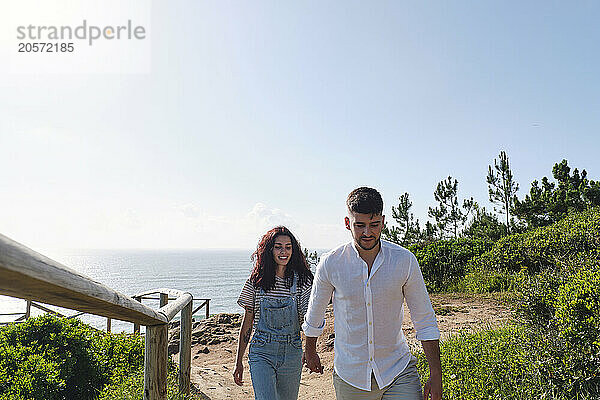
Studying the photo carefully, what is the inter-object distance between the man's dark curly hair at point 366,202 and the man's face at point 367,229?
0.03m

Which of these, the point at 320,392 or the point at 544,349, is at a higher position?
the point at 544,349

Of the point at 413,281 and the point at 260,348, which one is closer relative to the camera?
the point at 413,281

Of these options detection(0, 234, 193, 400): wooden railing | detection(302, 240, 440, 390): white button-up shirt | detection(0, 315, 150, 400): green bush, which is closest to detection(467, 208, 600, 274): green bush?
detection(302, 240, 440, 390): white button-up shirt

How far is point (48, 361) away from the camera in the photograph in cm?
552

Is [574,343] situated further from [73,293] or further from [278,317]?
[73,293]

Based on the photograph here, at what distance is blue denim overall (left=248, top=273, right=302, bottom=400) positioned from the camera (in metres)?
3.88

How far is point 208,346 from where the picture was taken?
36.7 ft

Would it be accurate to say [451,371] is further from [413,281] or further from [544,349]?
[413,281]

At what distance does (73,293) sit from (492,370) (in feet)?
14.2

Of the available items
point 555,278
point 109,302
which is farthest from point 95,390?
point 555,278

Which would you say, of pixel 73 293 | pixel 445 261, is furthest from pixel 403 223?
pixel 73 293

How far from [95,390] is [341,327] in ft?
12.2

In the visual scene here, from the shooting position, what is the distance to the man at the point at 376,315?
3.06m

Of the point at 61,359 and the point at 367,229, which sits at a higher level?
the point at 367,229
